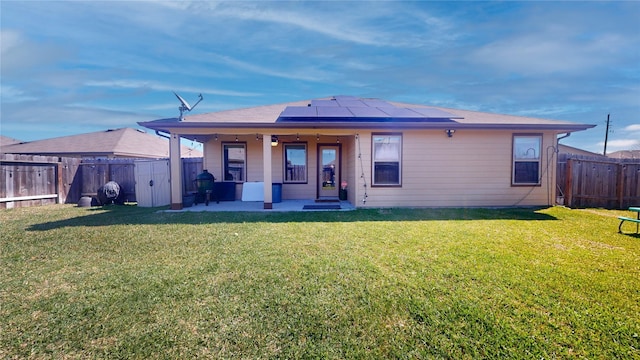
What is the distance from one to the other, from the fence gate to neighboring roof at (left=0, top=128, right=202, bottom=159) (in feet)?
25.2

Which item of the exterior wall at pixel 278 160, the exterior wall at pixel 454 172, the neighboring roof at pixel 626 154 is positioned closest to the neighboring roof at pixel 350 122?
the exterior wall at pixel 454 172

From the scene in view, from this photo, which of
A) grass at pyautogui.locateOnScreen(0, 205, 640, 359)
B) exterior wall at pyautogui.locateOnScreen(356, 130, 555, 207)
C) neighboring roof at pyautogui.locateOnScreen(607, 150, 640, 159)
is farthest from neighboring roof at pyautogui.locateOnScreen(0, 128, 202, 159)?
neighboring roof at pyautogui.locateOnScreen(607, 150, 640, 159)

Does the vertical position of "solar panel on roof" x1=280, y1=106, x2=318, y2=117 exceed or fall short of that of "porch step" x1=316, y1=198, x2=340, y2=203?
it exceeds it

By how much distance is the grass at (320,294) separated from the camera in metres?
2.17

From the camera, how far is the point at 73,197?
35.1 feet

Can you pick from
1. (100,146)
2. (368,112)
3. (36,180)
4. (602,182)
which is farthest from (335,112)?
(100,146)

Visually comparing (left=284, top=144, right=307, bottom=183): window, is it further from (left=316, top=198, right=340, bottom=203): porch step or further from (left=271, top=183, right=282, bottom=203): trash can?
(left=316, top=198, right=340, bottom=203): porch step

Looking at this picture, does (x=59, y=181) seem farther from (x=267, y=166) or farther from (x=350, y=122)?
(x=350, y=122)

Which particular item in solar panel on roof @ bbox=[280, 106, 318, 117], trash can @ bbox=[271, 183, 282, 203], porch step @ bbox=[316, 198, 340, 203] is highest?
solar panel on roof @ bbox=[280, 106, 318, 117]

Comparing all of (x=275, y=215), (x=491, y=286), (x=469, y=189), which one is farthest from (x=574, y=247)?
(x=275, y=215)

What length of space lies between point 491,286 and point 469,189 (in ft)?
21.5

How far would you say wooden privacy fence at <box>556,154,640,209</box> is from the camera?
361 inches

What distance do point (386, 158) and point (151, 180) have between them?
8.18m

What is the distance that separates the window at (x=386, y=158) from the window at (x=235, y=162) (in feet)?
17.0
